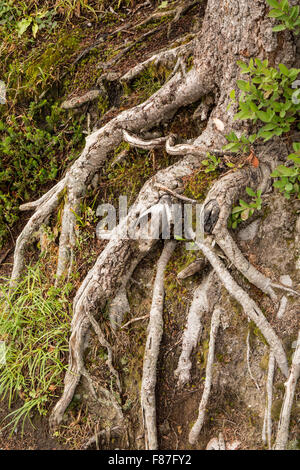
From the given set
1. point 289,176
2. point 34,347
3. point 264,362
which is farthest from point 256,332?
point 34,347

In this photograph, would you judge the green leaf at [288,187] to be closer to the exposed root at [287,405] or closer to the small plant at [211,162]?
the small plant at [211,162]

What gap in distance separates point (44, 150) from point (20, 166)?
0.31m

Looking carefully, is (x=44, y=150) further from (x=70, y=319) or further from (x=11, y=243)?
(x=70, y=319)

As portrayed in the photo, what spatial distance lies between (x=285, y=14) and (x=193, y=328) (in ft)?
6.89

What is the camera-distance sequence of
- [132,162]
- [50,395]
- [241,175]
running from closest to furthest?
[241,175]
[50,395]
[132,162]

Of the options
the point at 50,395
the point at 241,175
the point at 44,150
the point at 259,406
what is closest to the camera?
the point at 259,406

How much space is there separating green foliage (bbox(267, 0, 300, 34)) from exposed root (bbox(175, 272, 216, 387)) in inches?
64.8

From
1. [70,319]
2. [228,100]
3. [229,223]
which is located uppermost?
[228,100]

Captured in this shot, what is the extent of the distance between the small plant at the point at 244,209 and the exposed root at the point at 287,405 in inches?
35.7

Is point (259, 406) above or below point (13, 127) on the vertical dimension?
below

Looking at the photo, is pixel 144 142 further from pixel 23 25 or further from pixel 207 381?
pixel 23 25

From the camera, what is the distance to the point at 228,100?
9.14 ft

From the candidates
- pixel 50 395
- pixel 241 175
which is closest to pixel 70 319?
pixel 50 395

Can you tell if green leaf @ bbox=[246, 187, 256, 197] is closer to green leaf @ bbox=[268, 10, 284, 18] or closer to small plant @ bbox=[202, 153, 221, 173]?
small plant @ bbox=[202, 153, 221, 173]
